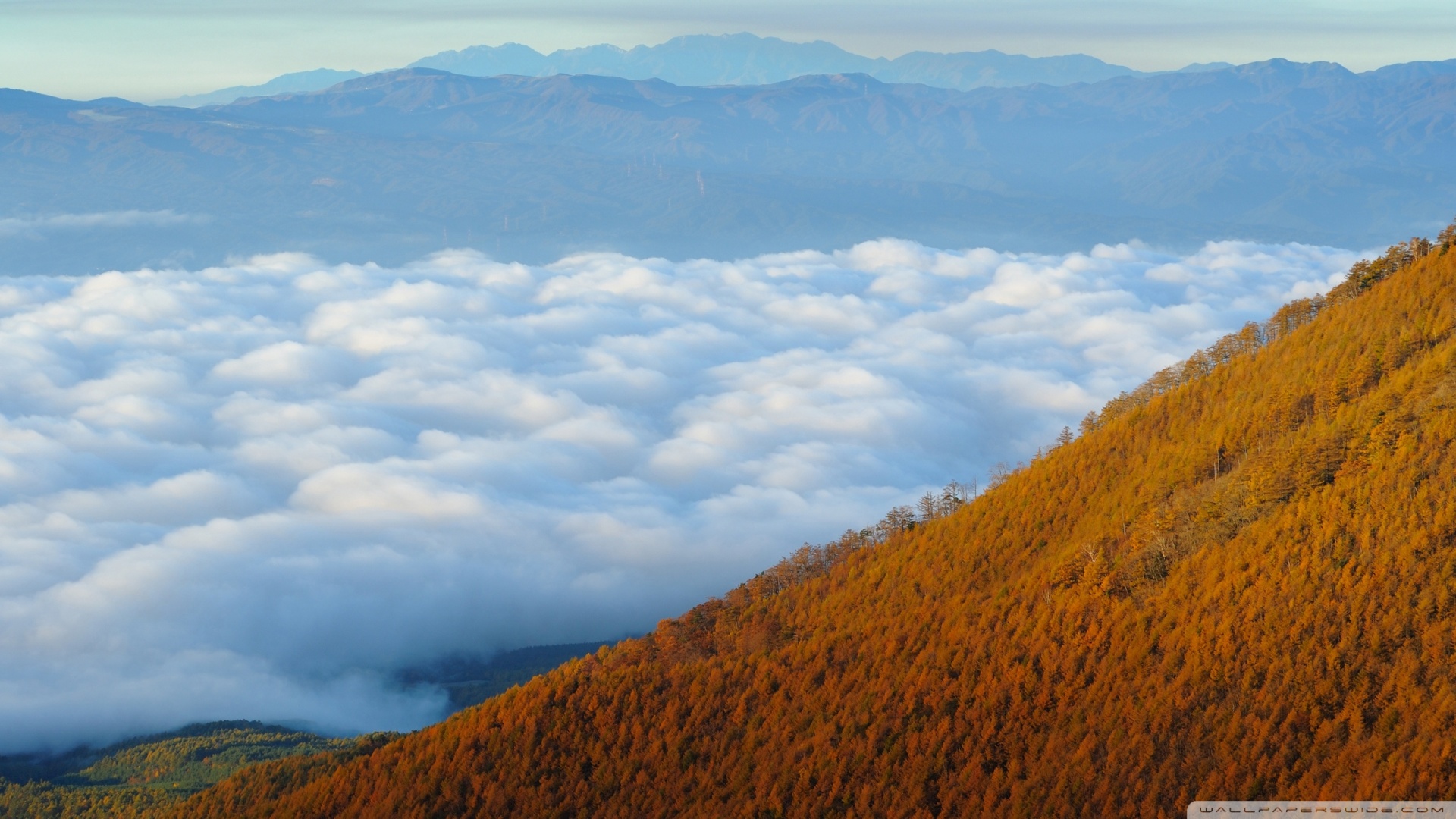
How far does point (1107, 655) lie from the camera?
5691cm

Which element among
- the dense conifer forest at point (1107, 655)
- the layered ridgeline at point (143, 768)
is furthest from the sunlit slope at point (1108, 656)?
the layered ridgeline at point (143, 768)

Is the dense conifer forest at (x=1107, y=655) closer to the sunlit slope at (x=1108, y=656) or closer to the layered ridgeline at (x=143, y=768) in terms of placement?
the sunlit slope at (x=1108, y=656)

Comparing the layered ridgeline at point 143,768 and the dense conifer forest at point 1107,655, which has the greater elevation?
the layered ridgeline at point 143,768

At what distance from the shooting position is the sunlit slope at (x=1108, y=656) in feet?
157

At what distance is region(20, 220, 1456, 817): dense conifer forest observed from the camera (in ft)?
157

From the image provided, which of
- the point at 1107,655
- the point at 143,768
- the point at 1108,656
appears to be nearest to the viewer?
the point at 1108,656

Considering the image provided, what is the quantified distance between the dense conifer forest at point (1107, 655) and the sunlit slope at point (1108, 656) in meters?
0.16

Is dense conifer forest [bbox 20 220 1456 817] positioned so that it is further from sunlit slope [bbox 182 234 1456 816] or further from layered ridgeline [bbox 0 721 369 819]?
layered ridgeline [bbox 0 721 369 819]

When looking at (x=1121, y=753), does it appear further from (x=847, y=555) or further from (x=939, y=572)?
(x=847, y=555)

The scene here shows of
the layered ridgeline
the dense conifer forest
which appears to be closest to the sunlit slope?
the dense conifer forest

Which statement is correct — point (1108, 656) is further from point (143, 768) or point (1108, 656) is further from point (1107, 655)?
point (143, 768)

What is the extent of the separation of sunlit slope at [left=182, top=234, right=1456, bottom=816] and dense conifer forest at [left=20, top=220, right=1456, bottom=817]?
0.16 m

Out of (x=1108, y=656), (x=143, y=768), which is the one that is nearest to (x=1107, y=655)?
(x=1108, y=656)

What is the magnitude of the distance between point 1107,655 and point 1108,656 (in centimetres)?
22
